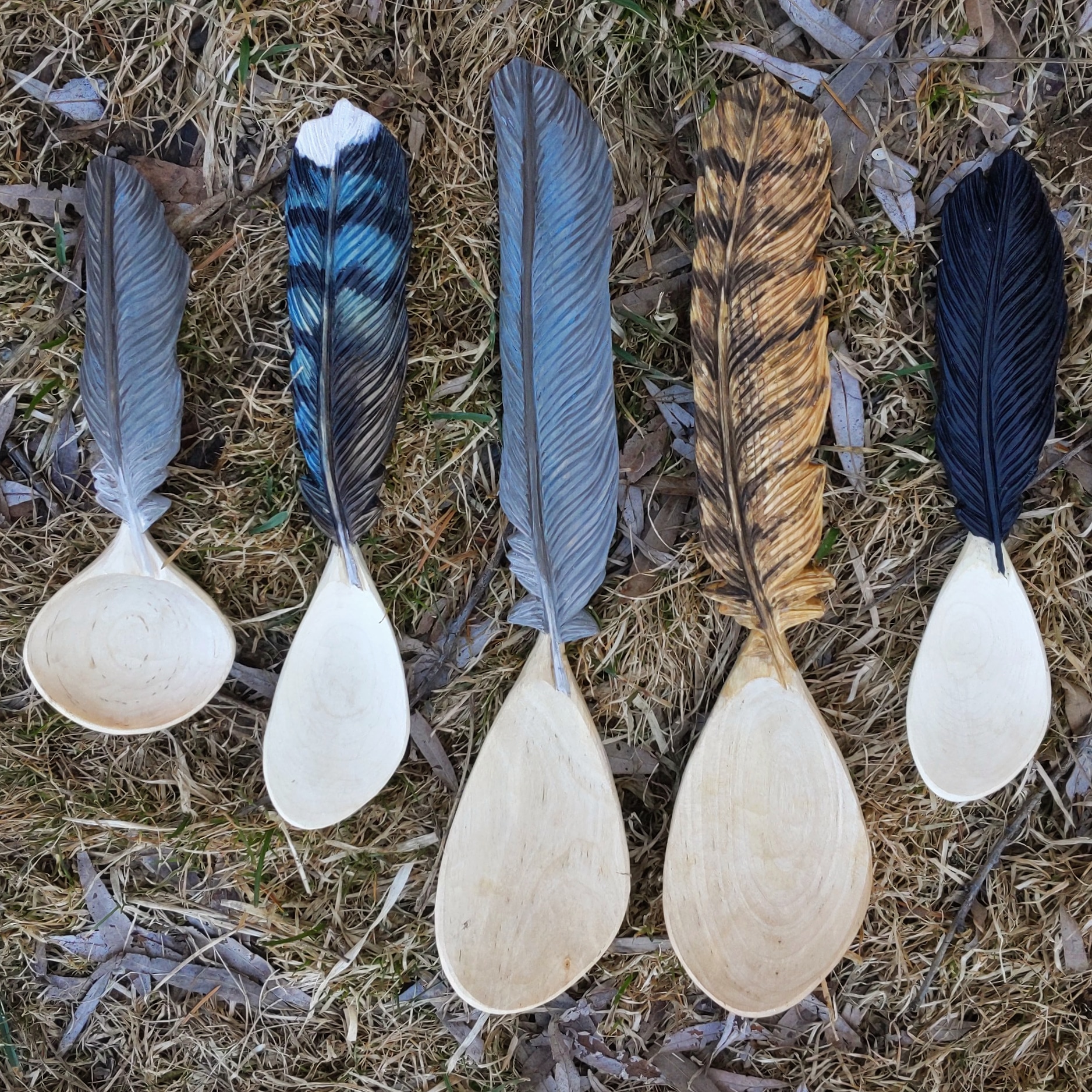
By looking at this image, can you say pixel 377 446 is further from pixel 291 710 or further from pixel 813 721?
pixel 813 721

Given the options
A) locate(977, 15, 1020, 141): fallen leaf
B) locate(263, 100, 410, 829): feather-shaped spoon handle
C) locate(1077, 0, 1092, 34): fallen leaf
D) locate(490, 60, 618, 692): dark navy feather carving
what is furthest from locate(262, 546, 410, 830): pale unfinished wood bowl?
locate(1077, 0, 1092, 34): fallen leaf

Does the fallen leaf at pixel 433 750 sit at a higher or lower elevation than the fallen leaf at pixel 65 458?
lower

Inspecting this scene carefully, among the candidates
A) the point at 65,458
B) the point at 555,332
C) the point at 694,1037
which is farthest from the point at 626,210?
the point at 694,1037

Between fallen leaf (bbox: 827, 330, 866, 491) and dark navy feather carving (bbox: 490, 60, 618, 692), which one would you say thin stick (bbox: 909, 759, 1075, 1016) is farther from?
dark navy feather carving (bbox: 490, 60, 618, 692)

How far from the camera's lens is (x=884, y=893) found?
4.43ft

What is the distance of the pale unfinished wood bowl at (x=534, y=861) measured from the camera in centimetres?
128

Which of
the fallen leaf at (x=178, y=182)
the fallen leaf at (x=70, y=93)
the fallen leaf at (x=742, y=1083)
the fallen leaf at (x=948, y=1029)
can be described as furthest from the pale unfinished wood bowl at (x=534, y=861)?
the fallen leaf at (x=70, y=93)

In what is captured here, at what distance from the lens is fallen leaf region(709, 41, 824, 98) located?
4.12 ft

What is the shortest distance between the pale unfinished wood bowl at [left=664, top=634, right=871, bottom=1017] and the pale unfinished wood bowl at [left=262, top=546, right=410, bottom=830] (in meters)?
0.50

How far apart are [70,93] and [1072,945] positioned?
2.23 metres

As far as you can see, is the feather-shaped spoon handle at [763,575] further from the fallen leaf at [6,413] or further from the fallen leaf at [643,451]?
the fallen leaf at [6,413]

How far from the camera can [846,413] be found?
4.30 ft

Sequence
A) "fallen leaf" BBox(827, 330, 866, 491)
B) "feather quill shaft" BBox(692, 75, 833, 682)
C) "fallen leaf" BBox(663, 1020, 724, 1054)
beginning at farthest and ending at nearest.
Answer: "fallen leaf" BBox(663, 1020, 724, 1054)
"fallen leaf" BBox(827, 330, 866, 491)
"feather quill shaft" BBox(692, 75, 833, 682)

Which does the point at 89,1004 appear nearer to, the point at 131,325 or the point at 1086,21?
the point at 131,325
